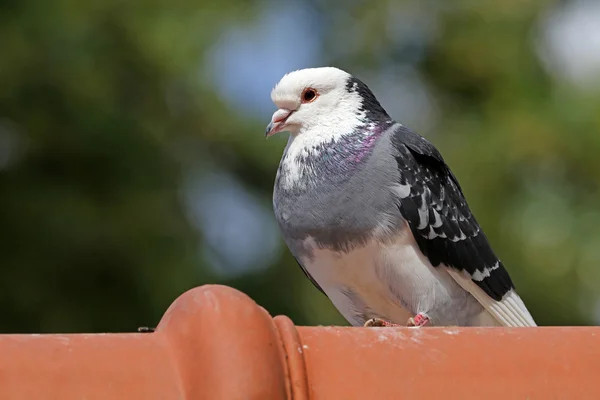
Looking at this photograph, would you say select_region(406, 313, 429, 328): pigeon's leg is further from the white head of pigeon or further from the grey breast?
the white head of pigeon

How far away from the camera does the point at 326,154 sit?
348 centimetres

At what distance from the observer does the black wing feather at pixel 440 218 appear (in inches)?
134

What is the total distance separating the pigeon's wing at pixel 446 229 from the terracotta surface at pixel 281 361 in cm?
129

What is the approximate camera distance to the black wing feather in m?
3.40

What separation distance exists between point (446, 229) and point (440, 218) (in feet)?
0.13

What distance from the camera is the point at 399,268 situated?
3344mm

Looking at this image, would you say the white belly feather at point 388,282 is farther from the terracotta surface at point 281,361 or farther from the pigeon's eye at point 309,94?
the terracotta surface at point 281,361

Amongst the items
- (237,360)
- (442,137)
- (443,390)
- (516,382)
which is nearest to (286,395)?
(237,360)

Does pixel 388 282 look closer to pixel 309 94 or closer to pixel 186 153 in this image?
pixel 309 94

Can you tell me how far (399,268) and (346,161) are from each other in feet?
1.25

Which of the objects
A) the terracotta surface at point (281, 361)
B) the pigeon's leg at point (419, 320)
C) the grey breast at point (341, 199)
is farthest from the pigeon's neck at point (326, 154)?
the terracotta surface at point (281, 361)

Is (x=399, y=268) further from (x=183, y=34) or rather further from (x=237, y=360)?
(x=183, y=34)

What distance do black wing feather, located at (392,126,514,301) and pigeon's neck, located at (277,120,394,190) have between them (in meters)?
0.10

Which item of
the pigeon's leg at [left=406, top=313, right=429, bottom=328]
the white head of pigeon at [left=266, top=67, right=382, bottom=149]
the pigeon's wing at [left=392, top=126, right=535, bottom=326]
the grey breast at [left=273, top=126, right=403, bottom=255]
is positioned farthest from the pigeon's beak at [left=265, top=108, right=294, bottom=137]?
the pigeon's leg at [left=406, top=313, right=429, bottom=328]
